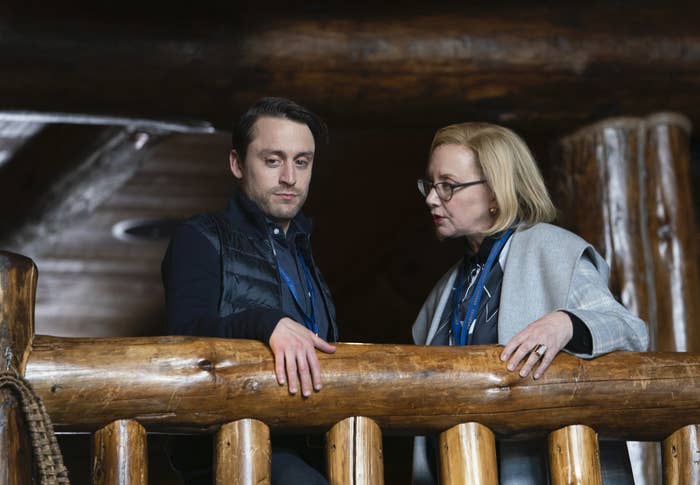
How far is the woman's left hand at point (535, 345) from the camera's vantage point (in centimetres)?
207

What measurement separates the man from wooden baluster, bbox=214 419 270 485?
9cm

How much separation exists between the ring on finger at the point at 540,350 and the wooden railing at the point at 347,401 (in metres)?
0.04

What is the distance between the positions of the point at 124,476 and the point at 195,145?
360 centimetres

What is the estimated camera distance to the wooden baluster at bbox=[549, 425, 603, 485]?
2084 millimetres

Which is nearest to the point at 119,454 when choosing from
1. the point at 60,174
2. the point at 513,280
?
the point at 513,280

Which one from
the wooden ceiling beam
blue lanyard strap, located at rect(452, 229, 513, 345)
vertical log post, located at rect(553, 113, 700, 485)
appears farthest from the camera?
the wooden ceiling beam

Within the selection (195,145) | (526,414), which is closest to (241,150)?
(526,414)

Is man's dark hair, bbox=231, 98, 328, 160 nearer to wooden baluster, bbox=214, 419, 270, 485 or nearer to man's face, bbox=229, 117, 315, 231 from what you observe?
man's face, bbox=229, 117, 315, 231

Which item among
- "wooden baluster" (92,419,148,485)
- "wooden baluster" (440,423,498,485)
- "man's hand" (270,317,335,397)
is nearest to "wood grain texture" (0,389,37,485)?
"wooden baluster" (92,419,148,485)

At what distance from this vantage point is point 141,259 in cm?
567

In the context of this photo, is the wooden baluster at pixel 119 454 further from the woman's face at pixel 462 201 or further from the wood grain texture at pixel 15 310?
the woman's face at pixel 462 201

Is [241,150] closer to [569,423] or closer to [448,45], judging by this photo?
[569,423]

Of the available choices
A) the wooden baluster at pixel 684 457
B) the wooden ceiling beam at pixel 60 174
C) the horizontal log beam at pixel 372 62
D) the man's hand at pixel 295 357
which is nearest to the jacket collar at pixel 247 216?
the man's hand at pixel 295 357

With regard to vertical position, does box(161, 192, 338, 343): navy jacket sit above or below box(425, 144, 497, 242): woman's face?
below
